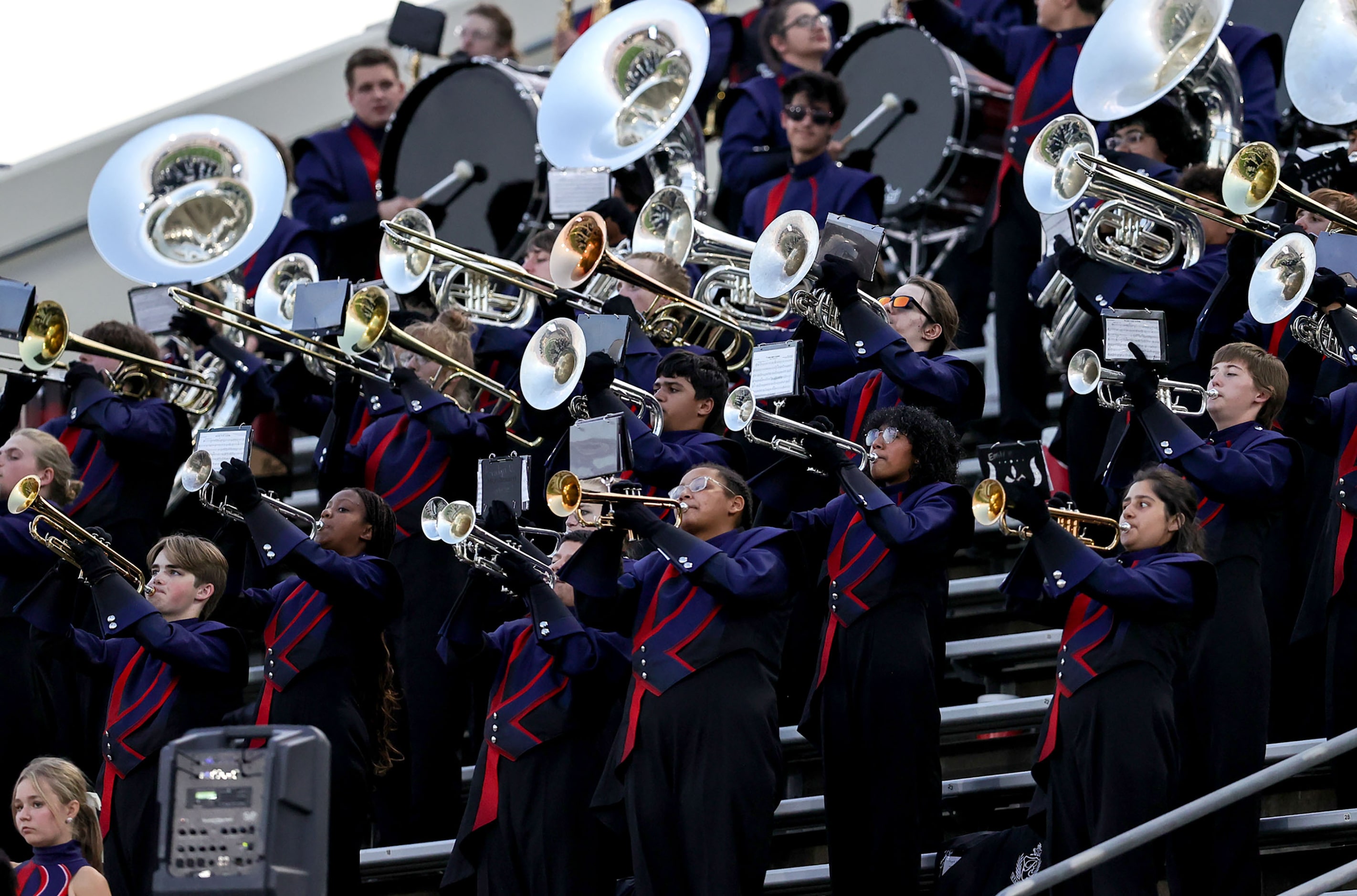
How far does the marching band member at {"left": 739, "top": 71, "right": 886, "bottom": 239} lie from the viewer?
809 cm

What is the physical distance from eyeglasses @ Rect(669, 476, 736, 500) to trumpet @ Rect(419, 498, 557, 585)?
435mm

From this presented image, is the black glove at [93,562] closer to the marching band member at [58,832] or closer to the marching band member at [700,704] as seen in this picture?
the marching band member at [58,832]

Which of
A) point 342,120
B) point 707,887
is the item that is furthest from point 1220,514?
point 342,120

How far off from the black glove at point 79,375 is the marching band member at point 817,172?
8.03ft

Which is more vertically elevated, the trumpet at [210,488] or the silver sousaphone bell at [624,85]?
the silver sousaphone bell at [624,85]

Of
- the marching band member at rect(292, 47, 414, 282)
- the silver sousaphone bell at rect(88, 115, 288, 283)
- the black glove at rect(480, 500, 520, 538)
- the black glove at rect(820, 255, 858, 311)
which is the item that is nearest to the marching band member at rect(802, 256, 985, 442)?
the black glove at rect(820, 255, 858, 311)

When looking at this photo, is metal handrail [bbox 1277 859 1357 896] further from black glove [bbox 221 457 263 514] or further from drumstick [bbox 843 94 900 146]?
drumstick [bbox 843 94 900 146]

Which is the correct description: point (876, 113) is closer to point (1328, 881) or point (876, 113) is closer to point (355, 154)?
point (355, 154)

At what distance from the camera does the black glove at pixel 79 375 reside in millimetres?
7680

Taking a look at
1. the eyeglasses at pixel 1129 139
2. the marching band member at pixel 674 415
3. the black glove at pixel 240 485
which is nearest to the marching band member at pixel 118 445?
the black glove at pixel 240 485


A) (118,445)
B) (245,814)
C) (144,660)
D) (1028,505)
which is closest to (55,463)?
(118,445)

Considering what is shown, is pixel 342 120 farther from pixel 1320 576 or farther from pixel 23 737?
pixel 1320 576

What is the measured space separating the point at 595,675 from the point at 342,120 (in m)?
6.25

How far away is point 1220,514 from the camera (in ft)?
20.0
